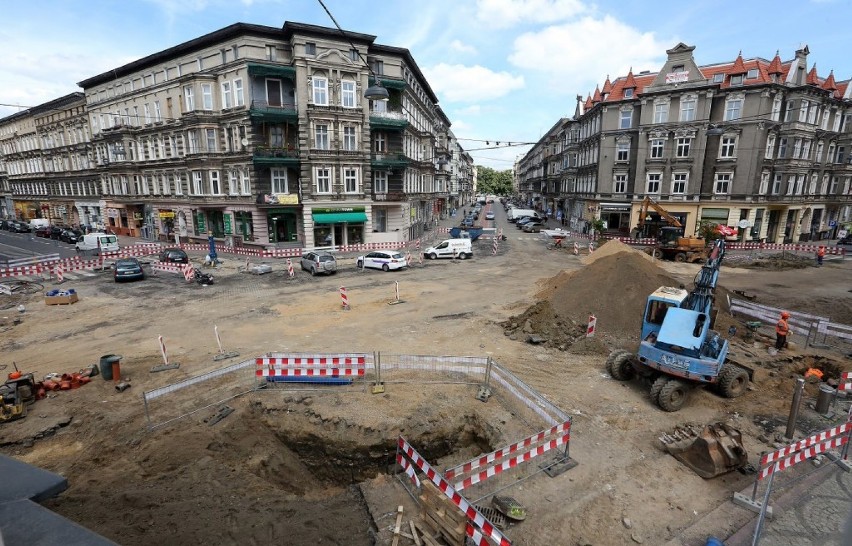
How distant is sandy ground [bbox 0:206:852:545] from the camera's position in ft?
24.1

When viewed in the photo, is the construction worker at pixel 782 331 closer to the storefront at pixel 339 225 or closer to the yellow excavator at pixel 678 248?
the yellow excavator at pixel 678 248

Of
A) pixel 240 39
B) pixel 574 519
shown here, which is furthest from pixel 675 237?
pixel 240 39

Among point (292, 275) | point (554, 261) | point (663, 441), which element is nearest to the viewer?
point (663, 441)

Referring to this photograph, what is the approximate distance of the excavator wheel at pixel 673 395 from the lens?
35.4ft

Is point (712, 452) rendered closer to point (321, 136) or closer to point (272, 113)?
point (321, 136)

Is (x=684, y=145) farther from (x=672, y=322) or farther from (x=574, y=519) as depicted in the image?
(x=574, y=519)

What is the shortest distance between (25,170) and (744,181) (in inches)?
3833

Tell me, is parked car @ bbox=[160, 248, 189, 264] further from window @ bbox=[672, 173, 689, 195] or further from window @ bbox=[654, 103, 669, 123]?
window @ bbox=[672, 173, 689, 195]

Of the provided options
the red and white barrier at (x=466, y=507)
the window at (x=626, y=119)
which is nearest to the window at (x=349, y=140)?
the window at (x=626, y=119)

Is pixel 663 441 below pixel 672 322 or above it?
below

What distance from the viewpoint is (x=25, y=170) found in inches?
2633

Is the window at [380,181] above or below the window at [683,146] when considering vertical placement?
below

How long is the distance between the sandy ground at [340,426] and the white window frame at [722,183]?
24.6 metres

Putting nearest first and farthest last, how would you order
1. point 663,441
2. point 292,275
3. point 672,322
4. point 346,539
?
point 346,539, point 663,441, point 672,322, point 292,275
